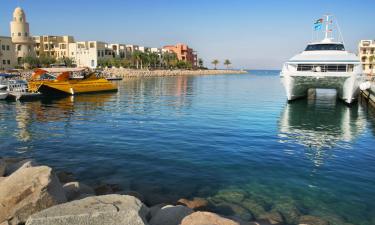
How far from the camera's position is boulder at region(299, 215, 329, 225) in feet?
24.8

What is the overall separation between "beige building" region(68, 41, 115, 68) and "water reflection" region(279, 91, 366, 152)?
98.2 metres

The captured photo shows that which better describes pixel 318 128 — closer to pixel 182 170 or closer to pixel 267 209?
pixel 182 170

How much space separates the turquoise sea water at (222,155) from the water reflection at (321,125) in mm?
64

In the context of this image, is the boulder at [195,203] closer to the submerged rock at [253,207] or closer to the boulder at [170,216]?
the submerged rock at [253,207]

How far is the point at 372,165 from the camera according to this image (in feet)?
40.2

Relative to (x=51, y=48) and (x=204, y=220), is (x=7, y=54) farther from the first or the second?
(x=204, y=220)

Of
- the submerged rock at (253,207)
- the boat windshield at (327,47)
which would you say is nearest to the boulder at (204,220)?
the submerged rock at (253,207)

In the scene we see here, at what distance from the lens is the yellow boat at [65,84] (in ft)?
120

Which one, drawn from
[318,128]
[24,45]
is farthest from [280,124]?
[24,45]

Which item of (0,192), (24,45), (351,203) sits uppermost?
(24,45)

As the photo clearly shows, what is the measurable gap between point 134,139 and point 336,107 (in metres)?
21.5

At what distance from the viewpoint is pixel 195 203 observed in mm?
8508

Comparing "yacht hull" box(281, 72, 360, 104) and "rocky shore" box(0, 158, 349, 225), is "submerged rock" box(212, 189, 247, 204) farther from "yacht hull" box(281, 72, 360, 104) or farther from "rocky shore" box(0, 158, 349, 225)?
"yacht hull" box(281, 72, 360, 104)

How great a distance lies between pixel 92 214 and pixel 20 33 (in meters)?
108
